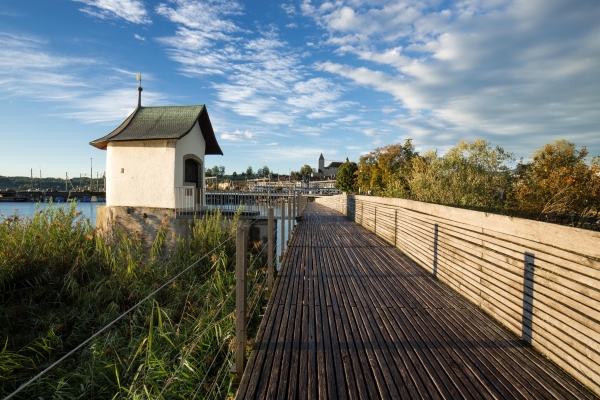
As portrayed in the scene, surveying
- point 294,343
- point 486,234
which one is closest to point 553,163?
point 486,234

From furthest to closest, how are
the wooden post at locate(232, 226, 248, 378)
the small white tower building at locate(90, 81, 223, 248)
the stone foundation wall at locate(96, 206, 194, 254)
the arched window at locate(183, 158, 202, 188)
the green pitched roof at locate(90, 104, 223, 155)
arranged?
the arched window at locate(183, 158, 202, 188)
the green pitched roof at locate(90, 104, 223, 155)
the small white tower building at locate(90, 81, 223, 248)
the stone foundation wall at locate(96, 206, 194, 254)
the wooden post at locate(232, 226, 248, 378)

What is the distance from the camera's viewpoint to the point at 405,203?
748 centimetres

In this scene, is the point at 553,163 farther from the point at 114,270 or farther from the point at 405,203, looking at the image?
the point at 114,270

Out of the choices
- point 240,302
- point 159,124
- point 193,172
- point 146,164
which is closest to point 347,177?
point 193,172

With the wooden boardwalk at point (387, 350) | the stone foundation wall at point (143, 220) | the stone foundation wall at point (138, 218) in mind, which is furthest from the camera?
the stone foundation wall at point (138, 218)

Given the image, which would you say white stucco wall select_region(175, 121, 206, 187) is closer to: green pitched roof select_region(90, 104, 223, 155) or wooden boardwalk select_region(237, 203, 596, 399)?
green pitched roof select_region(90, 104, 223, 155)

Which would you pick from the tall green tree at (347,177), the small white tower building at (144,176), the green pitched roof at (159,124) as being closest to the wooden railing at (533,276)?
the small white tower building at (144,176)

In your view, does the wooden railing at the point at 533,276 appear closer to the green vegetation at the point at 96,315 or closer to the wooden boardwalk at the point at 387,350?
the wooden boardwalk at the point at 387,350

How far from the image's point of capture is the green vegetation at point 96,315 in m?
3.67

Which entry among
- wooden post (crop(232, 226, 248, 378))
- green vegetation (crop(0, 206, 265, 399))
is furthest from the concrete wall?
wooden post (crop(232, 226, 248, 378))

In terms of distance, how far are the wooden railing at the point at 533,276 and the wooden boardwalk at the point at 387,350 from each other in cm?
16

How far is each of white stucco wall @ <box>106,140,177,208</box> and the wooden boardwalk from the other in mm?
8073

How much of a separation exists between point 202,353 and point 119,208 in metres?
8.94

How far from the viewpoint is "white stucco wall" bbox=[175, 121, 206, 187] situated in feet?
38.8
